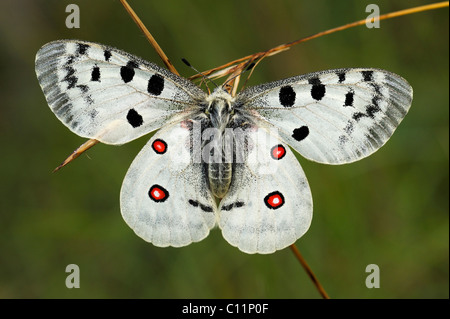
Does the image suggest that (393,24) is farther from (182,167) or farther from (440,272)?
(182,167)

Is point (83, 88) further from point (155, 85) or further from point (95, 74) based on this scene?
point (155, 85)

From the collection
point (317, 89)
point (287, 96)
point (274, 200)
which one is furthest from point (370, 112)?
point (274, 200)

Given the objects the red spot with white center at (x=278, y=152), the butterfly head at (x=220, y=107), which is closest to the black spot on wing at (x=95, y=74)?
the butterfly head at (x=220, y=107)

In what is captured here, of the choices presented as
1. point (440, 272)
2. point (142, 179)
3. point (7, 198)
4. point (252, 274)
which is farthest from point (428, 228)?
point (7, 198)

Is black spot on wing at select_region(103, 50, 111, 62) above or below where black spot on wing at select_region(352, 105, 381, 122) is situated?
above

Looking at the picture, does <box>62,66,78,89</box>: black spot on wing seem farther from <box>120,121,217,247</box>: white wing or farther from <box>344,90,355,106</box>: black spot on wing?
<box>344,90,355,106</box>: black spot on wing

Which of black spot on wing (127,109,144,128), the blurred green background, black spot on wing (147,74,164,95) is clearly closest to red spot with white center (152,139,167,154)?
black spot on wing (127,109,144,128)
